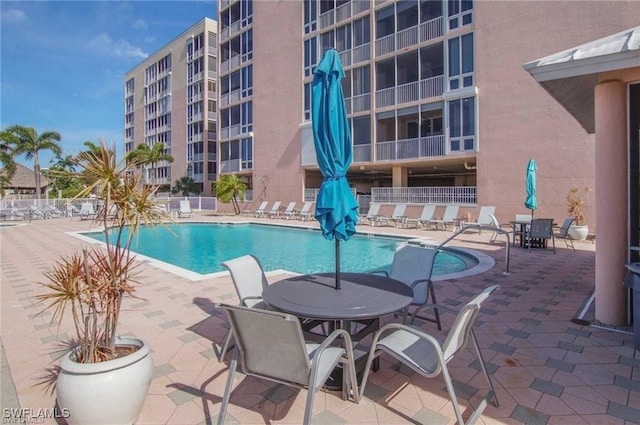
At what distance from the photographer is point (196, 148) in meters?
37.2

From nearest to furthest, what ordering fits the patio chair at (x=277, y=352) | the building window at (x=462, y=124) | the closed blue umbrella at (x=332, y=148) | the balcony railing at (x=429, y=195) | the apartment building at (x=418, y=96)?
the patio chair at (x=277, y=352), the closed blue umbrella at (x=332, y=148), the apartment building at (x=418, y=96), the building window at (x=462, y=124), the balcony railing at (x=429, y=195)

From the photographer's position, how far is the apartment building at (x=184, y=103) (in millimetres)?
35750

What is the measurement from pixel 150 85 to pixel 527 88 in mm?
42074

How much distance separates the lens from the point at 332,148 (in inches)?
127

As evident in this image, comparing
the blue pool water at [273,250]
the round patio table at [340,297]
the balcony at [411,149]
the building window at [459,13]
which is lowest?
the blue pool water at [273,250]

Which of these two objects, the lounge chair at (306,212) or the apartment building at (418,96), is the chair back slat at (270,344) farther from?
the lounge chair at (306,212)

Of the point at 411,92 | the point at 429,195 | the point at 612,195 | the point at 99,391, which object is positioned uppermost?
the point at 411,92

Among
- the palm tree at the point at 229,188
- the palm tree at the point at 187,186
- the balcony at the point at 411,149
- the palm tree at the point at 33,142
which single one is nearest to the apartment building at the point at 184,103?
the palm tree at the point at 187,186

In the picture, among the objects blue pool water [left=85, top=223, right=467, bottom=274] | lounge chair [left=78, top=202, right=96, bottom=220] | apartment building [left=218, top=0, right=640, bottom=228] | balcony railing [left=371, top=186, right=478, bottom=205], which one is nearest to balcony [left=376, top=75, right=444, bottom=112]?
apartment building [left=218, top=0, right=640, bottom=228]

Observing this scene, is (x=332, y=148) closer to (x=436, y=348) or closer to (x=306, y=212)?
(x=436, y=348)

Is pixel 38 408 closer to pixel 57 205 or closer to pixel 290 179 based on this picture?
pixel 290 179

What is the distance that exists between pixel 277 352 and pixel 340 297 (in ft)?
2.94

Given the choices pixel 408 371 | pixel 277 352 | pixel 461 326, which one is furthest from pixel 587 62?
pixel 277 352

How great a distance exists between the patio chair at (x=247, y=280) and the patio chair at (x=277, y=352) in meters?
1.16
